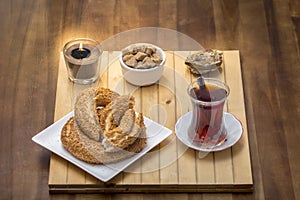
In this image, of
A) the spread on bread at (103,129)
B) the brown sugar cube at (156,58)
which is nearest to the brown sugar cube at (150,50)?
the brown sugar cube at (156,58)

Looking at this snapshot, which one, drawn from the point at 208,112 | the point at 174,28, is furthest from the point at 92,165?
the point at 174,28

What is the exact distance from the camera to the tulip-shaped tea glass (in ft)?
5.06

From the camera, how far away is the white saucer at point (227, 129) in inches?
61.7

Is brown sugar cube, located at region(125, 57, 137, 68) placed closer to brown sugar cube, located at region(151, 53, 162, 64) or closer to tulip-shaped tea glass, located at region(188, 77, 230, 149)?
brown sugar cube, located at region(151, 53, 162, 64)

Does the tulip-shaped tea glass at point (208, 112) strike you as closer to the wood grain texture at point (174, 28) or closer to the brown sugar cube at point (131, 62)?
the wood grain texture at point (174, 28)

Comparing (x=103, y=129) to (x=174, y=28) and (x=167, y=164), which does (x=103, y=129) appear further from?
(x=174, y=28)

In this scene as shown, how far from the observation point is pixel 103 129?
1.56 metres

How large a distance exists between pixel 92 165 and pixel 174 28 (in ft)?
1.93

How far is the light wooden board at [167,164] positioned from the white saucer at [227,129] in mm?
14

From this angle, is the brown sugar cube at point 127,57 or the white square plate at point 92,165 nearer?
the white square plate at point 92,165

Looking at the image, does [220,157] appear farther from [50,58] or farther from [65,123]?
[50,58]

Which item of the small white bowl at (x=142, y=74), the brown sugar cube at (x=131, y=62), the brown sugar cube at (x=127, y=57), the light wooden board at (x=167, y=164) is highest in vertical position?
the brown sugar cube at (x=127, y=57)

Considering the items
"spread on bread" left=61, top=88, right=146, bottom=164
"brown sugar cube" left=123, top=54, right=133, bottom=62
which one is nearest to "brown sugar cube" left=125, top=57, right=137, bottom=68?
"brown sugar cube" left=123, top=54, right=133, bottom=62

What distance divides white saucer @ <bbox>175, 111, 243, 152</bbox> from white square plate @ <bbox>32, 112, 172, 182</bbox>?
30 millimetres
